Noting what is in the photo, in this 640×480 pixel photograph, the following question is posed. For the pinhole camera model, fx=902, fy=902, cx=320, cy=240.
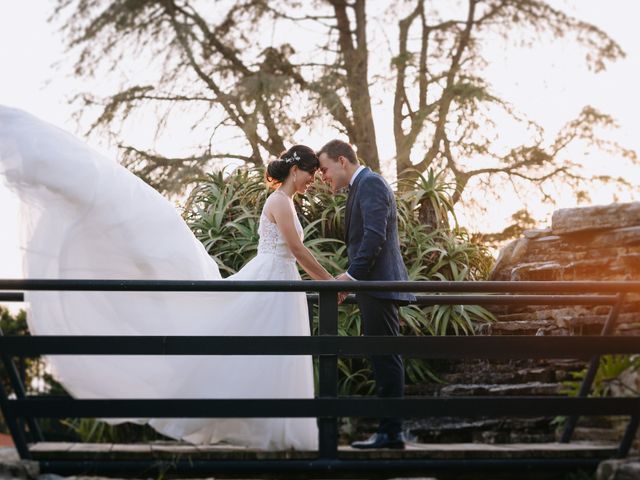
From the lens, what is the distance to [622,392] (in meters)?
5.26

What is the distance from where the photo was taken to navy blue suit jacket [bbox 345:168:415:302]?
498cm

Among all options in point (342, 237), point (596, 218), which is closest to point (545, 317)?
point (596, 218)

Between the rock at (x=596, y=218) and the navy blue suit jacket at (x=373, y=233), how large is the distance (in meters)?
3.30

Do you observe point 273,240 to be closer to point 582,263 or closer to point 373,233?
point 373,233

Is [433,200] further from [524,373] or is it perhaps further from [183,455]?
[183,455]

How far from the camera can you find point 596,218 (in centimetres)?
795

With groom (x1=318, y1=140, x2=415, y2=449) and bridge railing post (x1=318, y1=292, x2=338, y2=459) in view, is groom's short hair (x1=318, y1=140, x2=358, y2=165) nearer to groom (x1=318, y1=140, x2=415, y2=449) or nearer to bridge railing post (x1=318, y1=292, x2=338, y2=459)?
groom (x1=318, y1=140, x2=415, y2=449)

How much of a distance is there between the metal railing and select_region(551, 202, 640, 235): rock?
337 centimetres

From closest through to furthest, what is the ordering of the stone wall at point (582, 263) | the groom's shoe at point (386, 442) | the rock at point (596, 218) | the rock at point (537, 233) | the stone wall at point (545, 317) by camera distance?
the groom's shoe at point (386, 442) → the stone wall at point (545, 317) → the stone wall at point (582, 263) → the rock at point (596, 218) → the rock at point (537, 233)

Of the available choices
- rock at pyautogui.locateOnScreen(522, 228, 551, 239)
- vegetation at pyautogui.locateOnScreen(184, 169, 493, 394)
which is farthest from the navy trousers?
rock at pyautogui.locateOnScreen(522, 228, 551, 239)

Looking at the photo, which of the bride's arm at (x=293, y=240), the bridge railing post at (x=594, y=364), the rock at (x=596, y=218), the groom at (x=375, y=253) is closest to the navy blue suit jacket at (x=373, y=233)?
the groom at (x=375, y=253)

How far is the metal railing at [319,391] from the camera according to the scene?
4.22 meters

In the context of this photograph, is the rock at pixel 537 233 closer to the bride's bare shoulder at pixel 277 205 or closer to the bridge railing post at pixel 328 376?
the bride's bare shoulder at pixel 277 205

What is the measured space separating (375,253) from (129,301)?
4.51 feet
